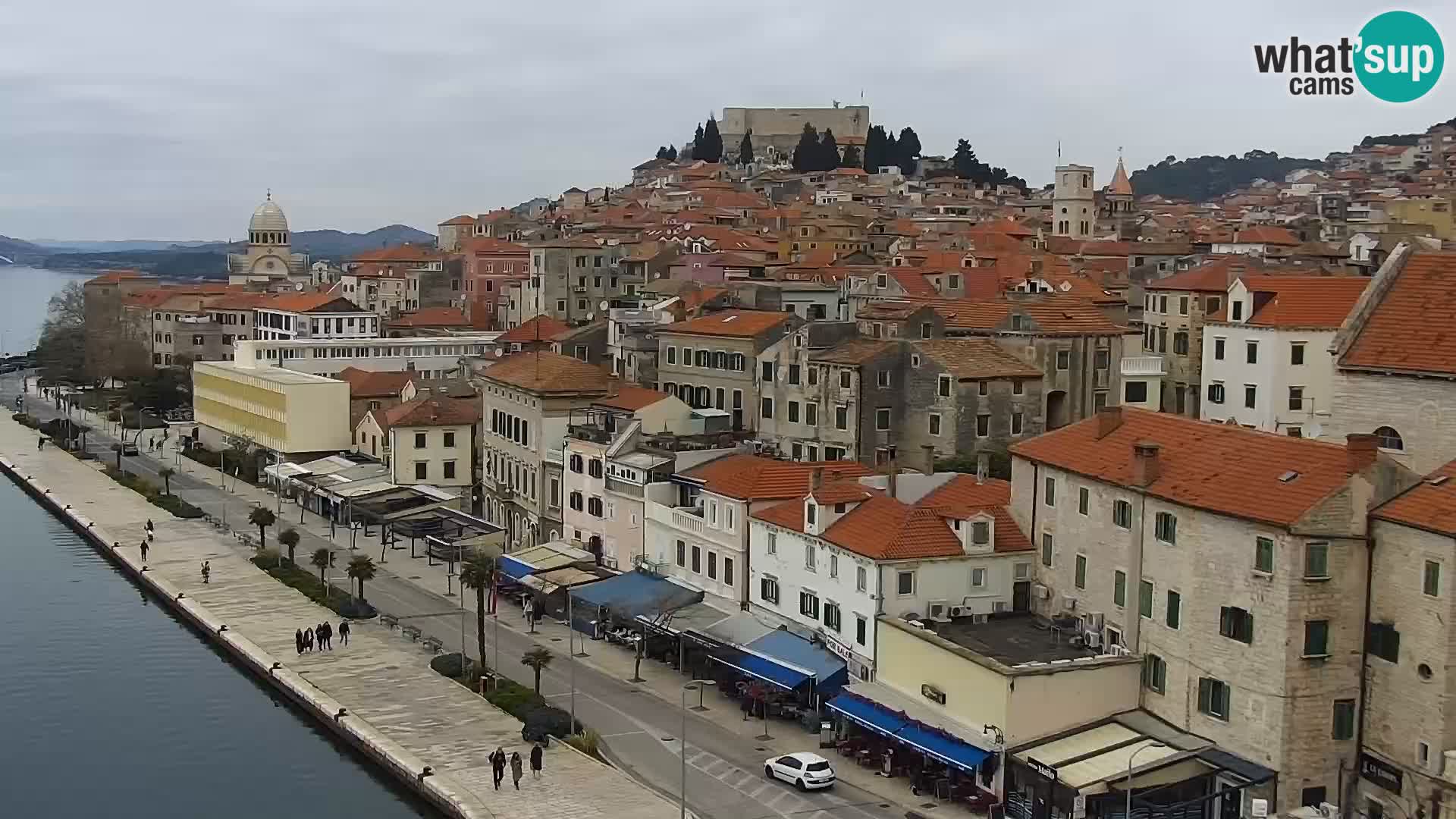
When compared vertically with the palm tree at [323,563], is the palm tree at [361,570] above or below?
above

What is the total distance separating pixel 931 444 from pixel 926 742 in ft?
70.9

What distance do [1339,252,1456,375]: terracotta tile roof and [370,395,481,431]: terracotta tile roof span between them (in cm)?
4673

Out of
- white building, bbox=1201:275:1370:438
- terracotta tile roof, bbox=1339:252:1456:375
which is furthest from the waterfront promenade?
white building, bbox=1201:275:1370:438

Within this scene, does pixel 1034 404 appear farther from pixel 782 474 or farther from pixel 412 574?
pixel 412 574

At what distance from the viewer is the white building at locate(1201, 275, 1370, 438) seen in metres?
54.0

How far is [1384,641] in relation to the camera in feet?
110

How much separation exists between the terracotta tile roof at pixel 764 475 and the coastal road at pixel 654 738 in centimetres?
659

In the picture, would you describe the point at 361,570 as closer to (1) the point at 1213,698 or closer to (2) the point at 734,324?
(2) the point at 734,324

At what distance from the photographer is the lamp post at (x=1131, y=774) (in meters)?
33.2

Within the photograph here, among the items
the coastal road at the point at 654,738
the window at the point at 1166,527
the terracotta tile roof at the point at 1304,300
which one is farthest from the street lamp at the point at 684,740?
the terracotta tile roof at the point at 1304,300

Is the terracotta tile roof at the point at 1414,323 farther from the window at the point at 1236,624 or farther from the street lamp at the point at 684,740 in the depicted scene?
the street lamp at the point at 684,740

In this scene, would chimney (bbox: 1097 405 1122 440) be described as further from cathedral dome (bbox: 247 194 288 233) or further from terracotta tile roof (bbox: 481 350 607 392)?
cathedral dome (bbox: 247 194 288 233)

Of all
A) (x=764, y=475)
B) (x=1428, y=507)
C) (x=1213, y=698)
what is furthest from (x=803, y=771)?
(x=1428, y=507)

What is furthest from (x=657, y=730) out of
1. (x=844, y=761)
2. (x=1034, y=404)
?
(x=1034, y=404)
